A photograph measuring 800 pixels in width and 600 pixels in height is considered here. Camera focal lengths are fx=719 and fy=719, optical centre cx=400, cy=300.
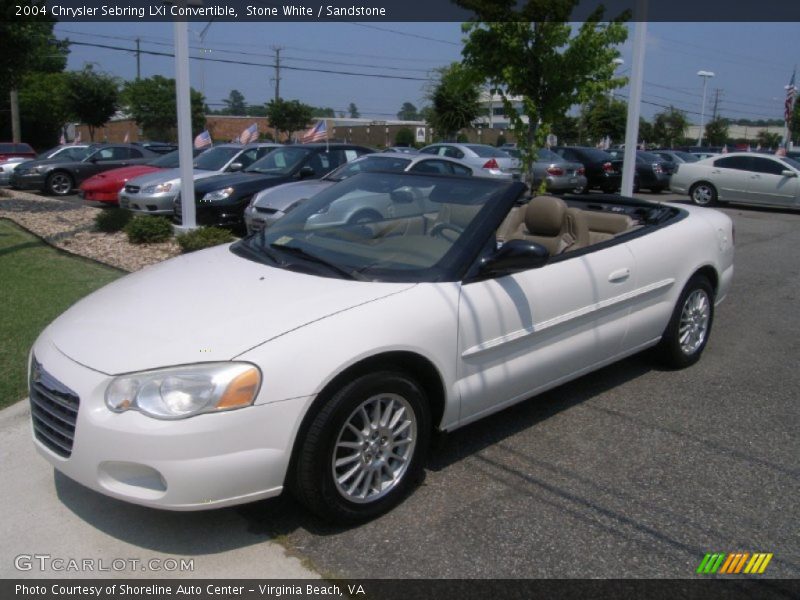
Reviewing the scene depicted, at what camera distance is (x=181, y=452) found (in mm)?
2744

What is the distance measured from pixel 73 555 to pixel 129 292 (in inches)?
51.1

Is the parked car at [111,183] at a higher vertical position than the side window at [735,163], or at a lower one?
lower

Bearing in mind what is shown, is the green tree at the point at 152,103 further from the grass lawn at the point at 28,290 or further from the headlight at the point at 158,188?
the grass lawn at the point at 28,290

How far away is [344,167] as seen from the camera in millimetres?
10906

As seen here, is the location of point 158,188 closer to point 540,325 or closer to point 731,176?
point 540,325

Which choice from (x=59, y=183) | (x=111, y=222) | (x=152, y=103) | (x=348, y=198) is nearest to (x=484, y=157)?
(x=111, y=222)

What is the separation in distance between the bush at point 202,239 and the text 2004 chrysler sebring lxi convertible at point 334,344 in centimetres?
423

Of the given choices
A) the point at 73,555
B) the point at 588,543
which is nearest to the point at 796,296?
the point at 588,543

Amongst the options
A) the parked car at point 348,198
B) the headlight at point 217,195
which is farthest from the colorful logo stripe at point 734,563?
the headlight at point 217,195

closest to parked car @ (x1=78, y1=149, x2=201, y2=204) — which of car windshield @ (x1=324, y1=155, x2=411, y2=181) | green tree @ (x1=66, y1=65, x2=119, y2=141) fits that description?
car windshield @ (x1=324, y1=155, x2=411, y2=181)

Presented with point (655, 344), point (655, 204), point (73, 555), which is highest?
point (655, 204)

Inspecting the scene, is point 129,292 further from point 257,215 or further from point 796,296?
point 796,296

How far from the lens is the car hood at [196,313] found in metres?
2.94

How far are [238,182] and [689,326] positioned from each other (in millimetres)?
7439
